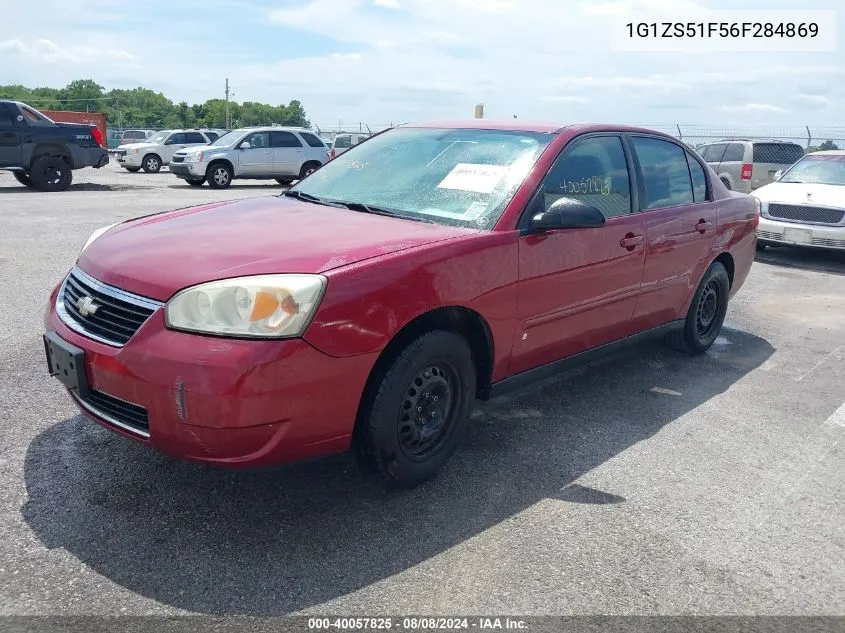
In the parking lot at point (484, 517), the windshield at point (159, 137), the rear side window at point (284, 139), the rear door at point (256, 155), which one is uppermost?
the windshield at point (159, 137)

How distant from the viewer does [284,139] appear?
2045cm

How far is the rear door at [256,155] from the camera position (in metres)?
20.0

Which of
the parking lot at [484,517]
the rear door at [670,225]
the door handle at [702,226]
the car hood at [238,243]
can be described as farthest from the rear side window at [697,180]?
the car hood at [238,243]

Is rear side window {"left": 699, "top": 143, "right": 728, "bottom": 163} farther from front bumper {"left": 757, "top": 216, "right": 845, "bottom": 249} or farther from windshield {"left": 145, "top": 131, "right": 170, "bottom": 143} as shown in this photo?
windshield {"left": 145, "top": 131, "right": 170, "bottom": 143}

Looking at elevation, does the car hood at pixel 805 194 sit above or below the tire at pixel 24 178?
above

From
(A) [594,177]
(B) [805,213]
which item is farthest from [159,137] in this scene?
(A) [594,177]

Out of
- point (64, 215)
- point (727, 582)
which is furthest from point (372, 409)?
point (64, 215)

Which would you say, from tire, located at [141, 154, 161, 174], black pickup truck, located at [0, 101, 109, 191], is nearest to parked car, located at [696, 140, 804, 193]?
black pickup truck, located at [0, 101, 109, 191]

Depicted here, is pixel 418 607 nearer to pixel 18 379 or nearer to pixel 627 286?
pixel 627 286

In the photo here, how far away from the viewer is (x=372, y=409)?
297cm

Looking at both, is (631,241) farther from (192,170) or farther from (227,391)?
(192,170)

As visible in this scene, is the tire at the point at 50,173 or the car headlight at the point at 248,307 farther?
the tire at the point at 50,173

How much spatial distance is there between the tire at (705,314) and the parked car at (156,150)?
23422mm

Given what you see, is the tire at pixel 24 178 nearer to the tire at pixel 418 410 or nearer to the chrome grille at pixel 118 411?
the chrome grille at pixel 118 411
